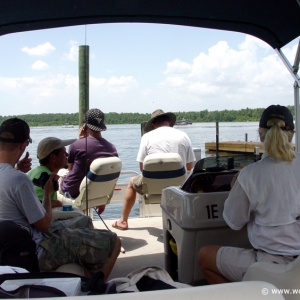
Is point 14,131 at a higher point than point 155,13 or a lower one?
lower

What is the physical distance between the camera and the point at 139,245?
407 centimetres

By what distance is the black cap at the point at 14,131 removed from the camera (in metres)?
2.19

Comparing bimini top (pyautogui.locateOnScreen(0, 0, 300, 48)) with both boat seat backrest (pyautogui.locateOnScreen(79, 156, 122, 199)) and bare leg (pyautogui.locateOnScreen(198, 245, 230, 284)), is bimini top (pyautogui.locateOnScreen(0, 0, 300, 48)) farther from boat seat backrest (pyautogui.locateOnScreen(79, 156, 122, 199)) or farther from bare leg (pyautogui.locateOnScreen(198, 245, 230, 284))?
bare leg (pyautogui.locateOnScreen(198, 245, 230, 284))

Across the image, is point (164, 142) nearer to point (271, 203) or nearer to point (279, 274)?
point (271, 203)

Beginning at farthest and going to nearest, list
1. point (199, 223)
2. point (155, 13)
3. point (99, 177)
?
point (99, 177)
point (155, 13)
point (199, 223)

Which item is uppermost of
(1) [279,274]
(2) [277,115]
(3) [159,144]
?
(2) [277,115]

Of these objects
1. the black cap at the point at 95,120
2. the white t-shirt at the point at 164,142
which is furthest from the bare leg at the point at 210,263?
the white t-shirt at the point at 164,142

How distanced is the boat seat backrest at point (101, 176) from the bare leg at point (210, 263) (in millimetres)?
1945

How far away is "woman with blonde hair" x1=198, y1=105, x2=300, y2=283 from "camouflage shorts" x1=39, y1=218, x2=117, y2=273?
2.38ft

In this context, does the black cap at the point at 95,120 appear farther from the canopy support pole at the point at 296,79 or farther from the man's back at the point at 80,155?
the canopy support pole at the point at 296,79

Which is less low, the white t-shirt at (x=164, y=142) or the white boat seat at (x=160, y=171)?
the white t-shirt at (x=164, y=142)

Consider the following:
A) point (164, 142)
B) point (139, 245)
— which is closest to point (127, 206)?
point (139, 245)

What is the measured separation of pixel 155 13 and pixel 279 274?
2004 mm

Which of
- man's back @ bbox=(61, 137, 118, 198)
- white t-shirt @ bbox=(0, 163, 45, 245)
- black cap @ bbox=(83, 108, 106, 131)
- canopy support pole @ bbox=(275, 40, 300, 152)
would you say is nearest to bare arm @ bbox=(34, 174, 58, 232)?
white t-shirt @ bbox=(0, 163, 45, 245)
